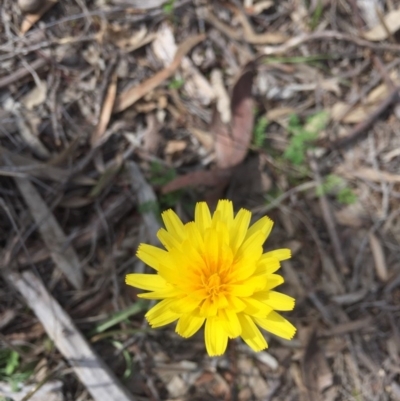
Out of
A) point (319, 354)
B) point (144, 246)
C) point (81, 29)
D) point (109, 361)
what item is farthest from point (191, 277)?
point (81, 29)

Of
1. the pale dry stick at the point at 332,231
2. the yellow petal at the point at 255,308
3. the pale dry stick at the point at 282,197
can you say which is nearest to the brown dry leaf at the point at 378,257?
the pale dry stick at the point at 332,231

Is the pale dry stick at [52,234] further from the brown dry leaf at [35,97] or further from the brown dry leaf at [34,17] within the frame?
the brown dry leaf at [34,17]

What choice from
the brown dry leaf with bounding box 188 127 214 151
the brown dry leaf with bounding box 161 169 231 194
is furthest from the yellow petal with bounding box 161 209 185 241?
the brown dry leaf with bounding box 188 127 214 151

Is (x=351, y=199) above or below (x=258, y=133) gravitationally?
below

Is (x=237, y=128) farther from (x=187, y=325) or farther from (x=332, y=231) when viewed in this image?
(x=187, y=325)

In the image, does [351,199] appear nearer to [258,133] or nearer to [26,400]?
[258,133]

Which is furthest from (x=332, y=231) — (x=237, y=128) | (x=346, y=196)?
(x=237, y=128)
